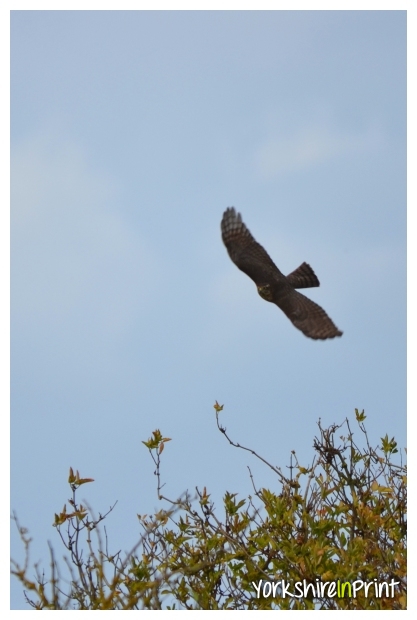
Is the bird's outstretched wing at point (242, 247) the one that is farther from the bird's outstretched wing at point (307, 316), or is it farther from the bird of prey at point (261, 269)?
the bird's outstretched wing at point (307, 316)

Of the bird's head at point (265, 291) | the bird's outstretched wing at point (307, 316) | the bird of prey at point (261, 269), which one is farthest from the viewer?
the bird's head at point (265, 291)

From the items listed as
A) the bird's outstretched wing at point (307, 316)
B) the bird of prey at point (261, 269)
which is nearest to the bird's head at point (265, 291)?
the bird of prey at point (261, 269)

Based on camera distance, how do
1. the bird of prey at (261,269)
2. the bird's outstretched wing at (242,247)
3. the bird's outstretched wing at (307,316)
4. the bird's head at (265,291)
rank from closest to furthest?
the bird's outstretched wing at (307,316) → the bird of prey at (261,269) → the bird's head at (265,291) → the bird's outstretched wing at (242,247)

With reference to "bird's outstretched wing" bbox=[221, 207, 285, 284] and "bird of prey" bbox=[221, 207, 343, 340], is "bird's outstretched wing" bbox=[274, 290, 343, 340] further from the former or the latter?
"bird's outstretched wing" bbox=[221, 207, 285, 284]

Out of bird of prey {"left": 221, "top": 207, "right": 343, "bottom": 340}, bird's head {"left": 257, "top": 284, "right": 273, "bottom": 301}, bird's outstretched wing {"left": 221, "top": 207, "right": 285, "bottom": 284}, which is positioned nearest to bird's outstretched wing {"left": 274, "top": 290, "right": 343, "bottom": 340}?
bird of prey {"left": 221, "top": 207, "right": 343, "bottom": 340}

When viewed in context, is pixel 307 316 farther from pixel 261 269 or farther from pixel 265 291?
pixel 261 269

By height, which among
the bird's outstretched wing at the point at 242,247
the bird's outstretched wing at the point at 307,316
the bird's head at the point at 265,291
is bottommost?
the bird's outstretched wing at the point at 307,316

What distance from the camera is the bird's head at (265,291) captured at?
8344 mm

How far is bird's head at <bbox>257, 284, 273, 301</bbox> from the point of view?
834 centimetres

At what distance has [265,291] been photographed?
834 centimetres

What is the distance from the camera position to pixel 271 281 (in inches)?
332

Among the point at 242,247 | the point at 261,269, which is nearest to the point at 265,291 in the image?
the point at 261,269

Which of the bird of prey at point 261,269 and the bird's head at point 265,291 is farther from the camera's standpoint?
the bird's head at point 265,291
